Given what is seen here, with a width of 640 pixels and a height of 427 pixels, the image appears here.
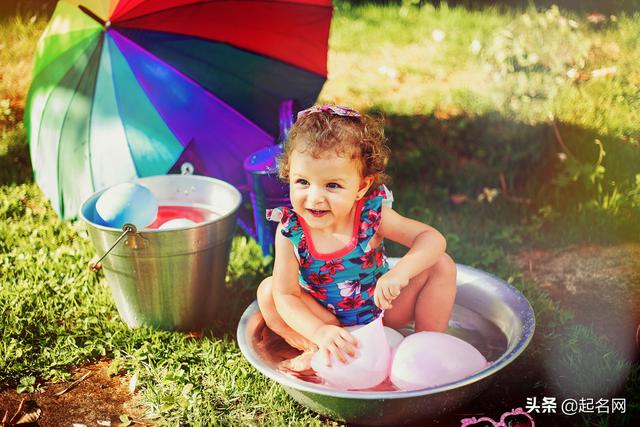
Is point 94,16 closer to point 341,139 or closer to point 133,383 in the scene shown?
point 341,139

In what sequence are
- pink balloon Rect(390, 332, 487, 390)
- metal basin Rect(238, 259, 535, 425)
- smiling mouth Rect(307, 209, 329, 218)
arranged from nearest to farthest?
metal basin Rect(238, 259, 535, 425)
pink balloon Rect(390, 332, 487, 390)
smiling mouth Rect(307, 209, 329, 218)

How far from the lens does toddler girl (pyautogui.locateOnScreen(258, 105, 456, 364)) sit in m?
2.17

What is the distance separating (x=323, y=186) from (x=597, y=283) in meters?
1.42

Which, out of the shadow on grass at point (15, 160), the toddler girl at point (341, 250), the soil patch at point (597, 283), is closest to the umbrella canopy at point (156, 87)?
the shadow on grass at point (15, 160)

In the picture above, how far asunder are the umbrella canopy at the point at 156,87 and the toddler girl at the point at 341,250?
82cm

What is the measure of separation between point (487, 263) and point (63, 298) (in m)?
1.74

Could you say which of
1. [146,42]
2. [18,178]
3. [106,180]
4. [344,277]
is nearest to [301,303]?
[344,277]

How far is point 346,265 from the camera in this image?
237 cm

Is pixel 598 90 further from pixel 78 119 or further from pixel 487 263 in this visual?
pixel 78 119

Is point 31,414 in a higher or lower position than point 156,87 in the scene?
lower

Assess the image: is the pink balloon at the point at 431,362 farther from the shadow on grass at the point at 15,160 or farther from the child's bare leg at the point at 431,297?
the shadow on grass at the point at 15,160

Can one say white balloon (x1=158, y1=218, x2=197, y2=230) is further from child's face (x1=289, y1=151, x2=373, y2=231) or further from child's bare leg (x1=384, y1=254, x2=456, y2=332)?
child's bare leg (x1=384, y1=254, x2=456, y2=332)

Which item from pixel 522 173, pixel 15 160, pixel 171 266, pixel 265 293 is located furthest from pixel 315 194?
pixel 15 160

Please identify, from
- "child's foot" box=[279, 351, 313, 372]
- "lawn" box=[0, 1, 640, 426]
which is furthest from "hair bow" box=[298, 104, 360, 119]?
"lawn" box=[0, 1, 640, 426]
